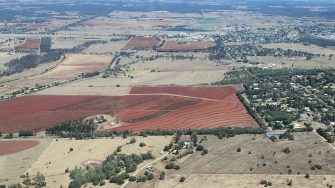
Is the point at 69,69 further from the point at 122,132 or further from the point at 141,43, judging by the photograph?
the point at 122,132

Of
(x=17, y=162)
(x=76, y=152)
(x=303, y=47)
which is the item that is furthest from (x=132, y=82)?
(x=303, y=47)

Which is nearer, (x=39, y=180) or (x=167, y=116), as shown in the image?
(x=39, y=180)

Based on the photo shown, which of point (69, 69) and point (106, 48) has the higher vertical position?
point (106, 48)

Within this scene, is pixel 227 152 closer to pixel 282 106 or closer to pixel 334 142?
pixel 334 142

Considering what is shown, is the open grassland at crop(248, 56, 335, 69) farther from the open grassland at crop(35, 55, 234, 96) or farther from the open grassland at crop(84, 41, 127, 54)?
the open grassland at crop(84, 41, 127, 54)

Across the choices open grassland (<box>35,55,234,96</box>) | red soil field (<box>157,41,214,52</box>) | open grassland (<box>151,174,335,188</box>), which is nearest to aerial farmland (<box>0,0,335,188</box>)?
open grassland (<box>151,174,335,188</box>)

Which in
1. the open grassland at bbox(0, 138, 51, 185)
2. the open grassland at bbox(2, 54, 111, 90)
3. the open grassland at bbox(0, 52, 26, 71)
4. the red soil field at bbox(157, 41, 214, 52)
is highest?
the open grassland at bbox(0, 138, 51, 185)

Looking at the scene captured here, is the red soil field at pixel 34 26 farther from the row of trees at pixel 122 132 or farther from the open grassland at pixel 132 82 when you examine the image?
the row of trees at pixel 122 132
